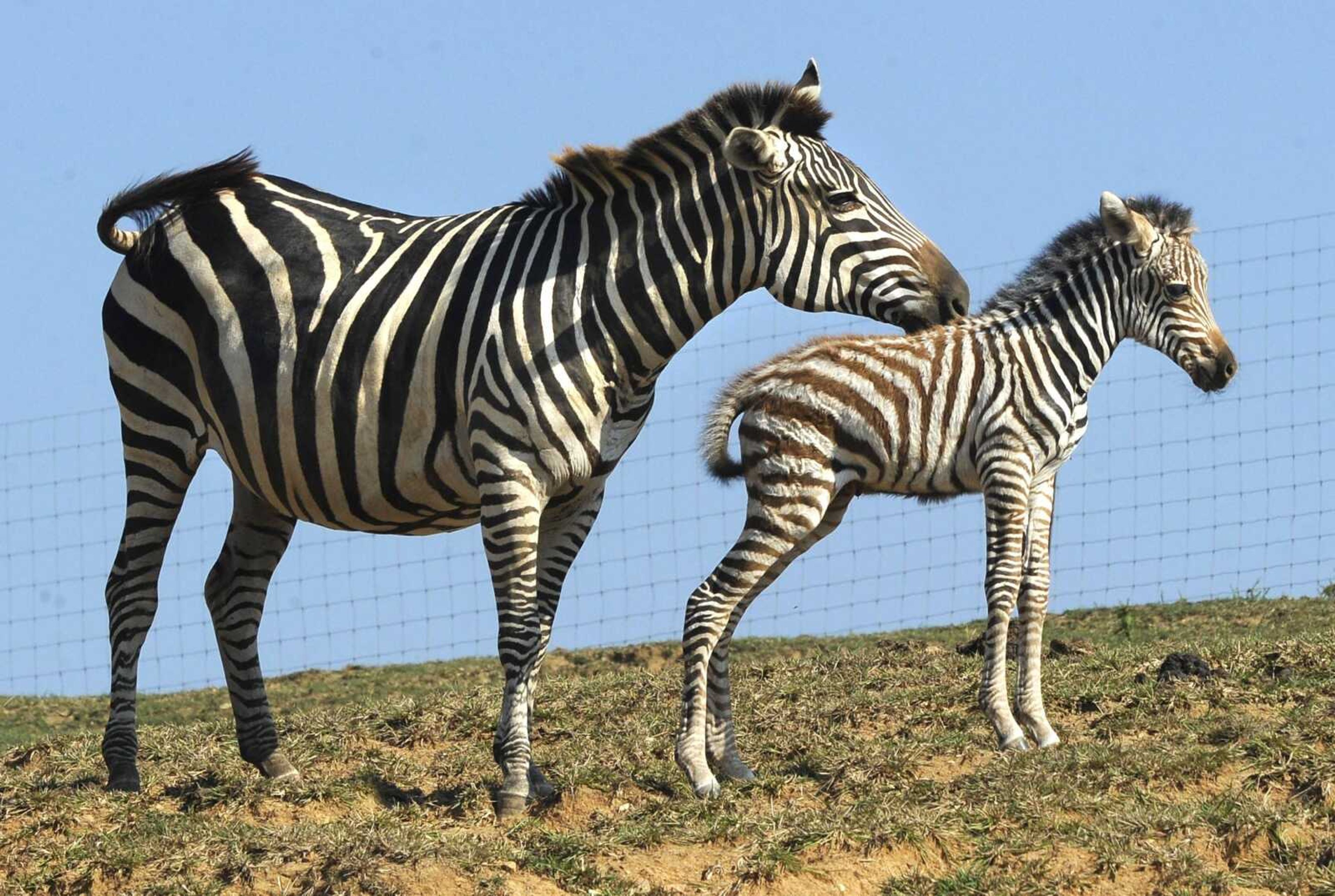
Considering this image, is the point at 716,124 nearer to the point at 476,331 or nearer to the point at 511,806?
the point at 476,331

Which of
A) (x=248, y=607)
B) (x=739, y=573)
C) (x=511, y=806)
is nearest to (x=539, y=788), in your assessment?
(x=511, y=806)

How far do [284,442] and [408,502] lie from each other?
71 centimetres

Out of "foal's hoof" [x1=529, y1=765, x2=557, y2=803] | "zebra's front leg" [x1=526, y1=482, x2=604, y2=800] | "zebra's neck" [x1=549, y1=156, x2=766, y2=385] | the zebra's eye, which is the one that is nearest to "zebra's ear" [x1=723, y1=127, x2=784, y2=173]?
"zebra's neck" [x1=549, y1=156, x2=766, y2=385]

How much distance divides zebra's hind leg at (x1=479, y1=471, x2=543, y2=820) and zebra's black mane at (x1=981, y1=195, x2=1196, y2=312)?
307 centimetres

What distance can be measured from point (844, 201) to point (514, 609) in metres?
2.53

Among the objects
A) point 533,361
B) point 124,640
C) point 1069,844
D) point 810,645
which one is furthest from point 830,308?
point 810,645

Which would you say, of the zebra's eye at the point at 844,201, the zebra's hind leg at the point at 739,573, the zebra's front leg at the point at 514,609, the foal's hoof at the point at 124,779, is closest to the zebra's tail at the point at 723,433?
the zebra's hind leg at the point at 739,573

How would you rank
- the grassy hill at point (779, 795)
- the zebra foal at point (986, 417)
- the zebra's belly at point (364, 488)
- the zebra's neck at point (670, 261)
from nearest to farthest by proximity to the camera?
the grassy hill at point (779, 795) < the zebra's neck at point (670, 261) < the zebra's belly at point (364, 488) < the zebra foal at point (986, 417)

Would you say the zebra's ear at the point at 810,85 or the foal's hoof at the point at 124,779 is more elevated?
the zebra's ear at the point at 810,85

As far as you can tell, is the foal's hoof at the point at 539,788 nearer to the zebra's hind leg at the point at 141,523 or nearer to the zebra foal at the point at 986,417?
the zebra foal at the point at 986,417

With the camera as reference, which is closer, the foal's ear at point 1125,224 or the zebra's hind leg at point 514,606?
the zebra's hind leg at point 514,606

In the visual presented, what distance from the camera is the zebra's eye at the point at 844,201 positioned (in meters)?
8.52

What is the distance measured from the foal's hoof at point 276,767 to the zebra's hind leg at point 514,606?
1505mm

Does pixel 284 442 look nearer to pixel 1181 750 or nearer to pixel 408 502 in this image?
pixel 408 502
